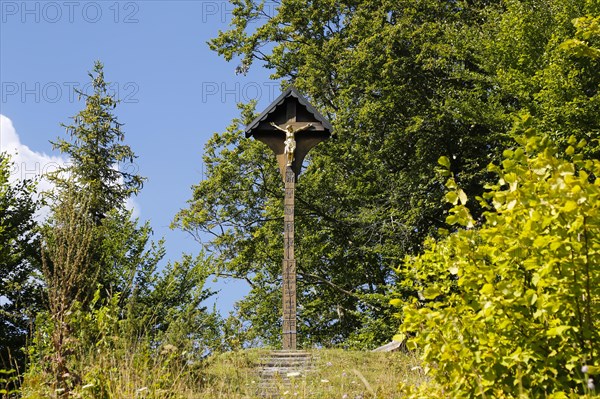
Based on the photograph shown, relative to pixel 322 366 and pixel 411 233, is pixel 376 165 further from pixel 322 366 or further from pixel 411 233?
pixel 322 366

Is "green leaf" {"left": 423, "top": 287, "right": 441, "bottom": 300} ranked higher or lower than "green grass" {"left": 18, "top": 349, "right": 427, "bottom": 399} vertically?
higher

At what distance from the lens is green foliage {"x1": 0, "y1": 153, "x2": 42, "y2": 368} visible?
1416 cm

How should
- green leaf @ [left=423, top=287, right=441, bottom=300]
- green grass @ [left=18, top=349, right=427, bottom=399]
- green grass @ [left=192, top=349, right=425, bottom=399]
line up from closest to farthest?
green leaf @ [left=423, top=287, right=441, bottom=300]
green grass @ [left=18, top=349, right=427, bottom=399]
green grass @ [left=192, top=349, right=425, bottom=399]

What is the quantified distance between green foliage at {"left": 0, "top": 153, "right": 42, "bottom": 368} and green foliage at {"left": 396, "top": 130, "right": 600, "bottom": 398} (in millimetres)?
11387

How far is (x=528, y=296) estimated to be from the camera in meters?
3.90

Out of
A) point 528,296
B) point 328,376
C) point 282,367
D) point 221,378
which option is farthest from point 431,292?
point 282,367

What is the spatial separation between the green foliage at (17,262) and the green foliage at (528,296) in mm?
11387

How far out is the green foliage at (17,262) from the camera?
14.2 m

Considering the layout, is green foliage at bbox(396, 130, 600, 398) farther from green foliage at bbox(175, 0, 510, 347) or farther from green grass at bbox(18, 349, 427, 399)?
green foliage at bbox(175, 0, 510, 347)

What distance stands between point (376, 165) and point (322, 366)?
10.3 m

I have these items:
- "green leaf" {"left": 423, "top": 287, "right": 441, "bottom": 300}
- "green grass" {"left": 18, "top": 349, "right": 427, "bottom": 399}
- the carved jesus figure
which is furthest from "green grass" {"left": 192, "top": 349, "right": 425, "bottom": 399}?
the carved jesus figure

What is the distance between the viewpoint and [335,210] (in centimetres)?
2109

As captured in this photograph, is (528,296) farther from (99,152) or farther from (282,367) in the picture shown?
(99,152)

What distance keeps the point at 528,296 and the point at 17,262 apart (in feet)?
42.5
